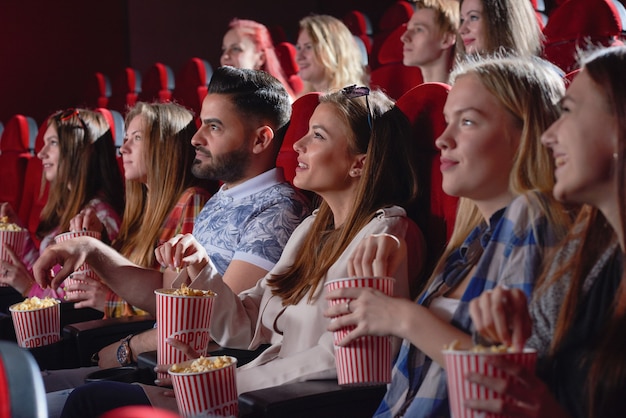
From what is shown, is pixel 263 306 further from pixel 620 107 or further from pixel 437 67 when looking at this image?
pixel 437 67

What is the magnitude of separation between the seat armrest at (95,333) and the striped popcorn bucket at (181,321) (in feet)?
1.24

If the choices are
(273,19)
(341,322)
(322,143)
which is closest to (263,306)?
(322,143)

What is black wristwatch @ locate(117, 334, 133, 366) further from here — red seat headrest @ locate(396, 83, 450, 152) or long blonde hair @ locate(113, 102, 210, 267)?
red seat headrest @ locate(396, 83, 450, 152)

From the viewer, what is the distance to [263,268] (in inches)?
51.1

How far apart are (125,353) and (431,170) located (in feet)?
1.83

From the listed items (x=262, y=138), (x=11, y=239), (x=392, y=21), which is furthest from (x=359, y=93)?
(x=392, y=21)

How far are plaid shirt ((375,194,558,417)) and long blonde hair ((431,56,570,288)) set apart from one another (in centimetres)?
2

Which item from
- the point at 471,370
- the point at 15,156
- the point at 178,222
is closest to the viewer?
the point at 471,370

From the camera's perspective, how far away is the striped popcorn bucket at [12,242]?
5.42 ft

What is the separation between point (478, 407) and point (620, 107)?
0.26 m

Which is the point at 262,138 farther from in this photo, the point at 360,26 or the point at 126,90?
the point at 126,90

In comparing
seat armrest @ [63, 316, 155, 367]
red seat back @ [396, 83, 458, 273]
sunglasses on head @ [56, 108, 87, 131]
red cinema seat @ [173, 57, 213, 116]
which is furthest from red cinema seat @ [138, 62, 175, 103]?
red seat back @ [396, 83, 458, 273]

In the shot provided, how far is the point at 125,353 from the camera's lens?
1.32m

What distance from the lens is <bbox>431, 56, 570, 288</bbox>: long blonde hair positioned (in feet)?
2.75
